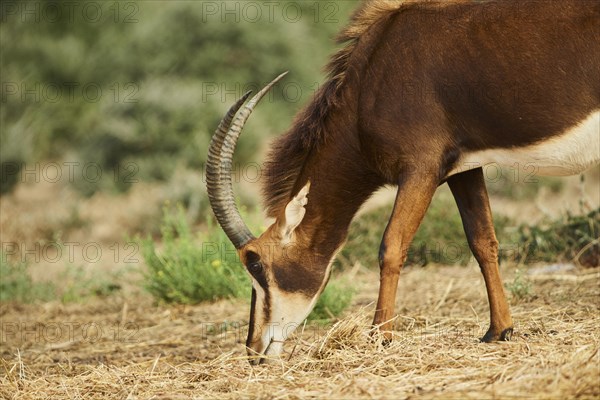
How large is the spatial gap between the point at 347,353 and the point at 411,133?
1273mm

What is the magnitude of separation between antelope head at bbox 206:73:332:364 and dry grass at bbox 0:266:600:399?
20 cm

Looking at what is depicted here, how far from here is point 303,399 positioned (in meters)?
4.06

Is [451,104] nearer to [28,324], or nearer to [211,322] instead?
[211,322]

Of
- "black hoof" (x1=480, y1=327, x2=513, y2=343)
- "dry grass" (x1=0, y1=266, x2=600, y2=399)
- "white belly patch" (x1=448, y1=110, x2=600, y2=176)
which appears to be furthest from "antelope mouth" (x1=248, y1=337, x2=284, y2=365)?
"white belly patch" (x1=448, y1=110, x2=600, y2=176)

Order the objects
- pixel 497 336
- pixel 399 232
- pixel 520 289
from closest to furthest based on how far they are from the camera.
→ pixel 399 232
pixel 497 336
pixel 520 289

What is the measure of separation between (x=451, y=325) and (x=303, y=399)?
210 centimetres

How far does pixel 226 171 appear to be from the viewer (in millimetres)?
5355

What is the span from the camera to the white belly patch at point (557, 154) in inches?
185

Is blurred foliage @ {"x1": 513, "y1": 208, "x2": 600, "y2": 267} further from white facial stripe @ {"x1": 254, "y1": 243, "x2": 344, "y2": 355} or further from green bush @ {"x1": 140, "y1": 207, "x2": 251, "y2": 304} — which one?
white facial stripe @ {"x1": 254, "y1": 243, "x2": 344, "y2": 355}

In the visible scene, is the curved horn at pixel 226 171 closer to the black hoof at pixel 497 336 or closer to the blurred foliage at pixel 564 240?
the black hoof at pixel 497 336

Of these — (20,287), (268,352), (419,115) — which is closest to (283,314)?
(268,352)

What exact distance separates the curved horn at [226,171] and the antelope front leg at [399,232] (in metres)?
0.92

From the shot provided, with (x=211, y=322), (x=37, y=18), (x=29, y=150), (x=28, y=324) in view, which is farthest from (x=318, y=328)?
(x=37, y=18)

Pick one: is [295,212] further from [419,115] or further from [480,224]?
[480,224]
